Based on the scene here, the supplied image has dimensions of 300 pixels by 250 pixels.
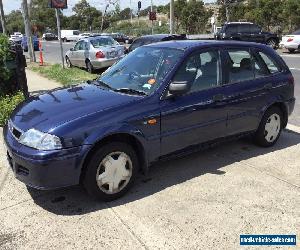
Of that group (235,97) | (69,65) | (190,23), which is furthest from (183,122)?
(190,23)

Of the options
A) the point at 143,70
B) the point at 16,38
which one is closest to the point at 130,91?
the point at 143,70

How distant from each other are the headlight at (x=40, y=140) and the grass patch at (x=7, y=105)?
3526 millimetres

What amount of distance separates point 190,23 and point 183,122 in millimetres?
45576

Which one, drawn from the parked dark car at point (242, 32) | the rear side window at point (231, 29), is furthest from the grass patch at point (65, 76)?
the rear side window at point (231, 29)

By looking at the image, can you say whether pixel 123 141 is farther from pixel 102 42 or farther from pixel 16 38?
pixel 16 38

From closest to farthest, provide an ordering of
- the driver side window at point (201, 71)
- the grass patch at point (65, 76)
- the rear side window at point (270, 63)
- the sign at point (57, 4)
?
the driver side window at point (201, 71)
the rear side window at point (270, 63)
the grass patch at point (65, 76)
the sign at point (57, 4)

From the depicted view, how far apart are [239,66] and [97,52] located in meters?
10.7

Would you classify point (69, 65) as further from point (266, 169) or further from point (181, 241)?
point (181, 241)

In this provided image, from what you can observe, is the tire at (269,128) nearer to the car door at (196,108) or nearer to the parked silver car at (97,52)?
the car door at (196,108)

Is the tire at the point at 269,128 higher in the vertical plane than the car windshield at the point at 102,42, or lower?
lower

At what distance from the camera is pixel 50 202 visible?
14.1 ft

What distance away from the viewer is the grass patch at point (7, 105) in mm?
7250

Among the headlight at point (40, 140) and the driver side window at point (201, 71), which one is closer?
the headlight at point (40, 140)

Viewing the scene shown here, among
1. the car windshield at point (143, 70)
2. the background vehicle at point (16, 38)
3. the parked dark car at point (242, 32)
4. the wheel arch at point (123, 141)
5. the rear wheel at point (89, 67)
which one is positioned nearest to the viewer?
the wheel arch at point (123, 141)
